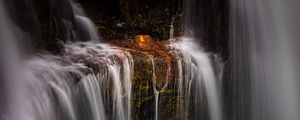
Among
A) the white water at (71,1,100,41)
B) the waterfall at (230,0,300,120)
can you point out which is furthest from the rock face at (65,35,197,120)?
the waterfall at (230,0,300,120)

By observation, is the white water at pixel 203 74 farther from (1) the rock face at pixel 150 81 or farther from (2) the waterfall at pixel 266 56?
(2) the waterfall at pixel 266 56

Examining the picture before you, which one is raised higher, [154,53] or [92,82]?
[154,53]

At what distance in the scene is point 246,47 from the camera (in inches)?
356

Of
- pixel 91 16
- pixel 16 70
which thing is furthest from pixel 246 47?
pixel 16 70

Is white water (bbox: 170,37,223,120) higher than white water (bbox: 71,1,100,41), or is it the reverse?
white water (bbox: 71,1,100,41)

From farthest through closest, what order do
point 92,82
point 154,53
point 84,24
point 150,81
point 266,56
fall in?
1. point 266,56
2. point 84,24
3. point 154,53
4. point 150,81
5. point 92,82

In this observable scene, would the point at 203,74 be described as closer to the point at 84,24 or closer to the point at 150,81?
the point at 150,81

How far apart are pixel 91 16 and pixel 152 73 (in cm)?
197

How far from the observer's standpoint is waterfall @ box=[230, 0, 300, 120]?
8891mm

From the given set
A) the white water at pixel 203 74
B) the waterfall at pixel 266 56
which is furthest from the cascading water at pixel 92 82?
the waterfall at pixel 266 56

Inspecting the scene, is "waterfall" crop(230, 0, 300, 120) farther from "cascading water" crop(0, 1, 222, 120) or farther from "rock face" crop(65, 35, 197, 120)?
"rock face" crop(65, 35, 197, 120)

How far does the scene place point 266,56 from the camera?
9.14m

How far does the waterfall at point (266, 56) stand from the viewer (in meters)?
8.89

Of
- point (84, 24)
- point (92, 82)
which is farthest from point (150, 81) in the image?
point (84, 24)
